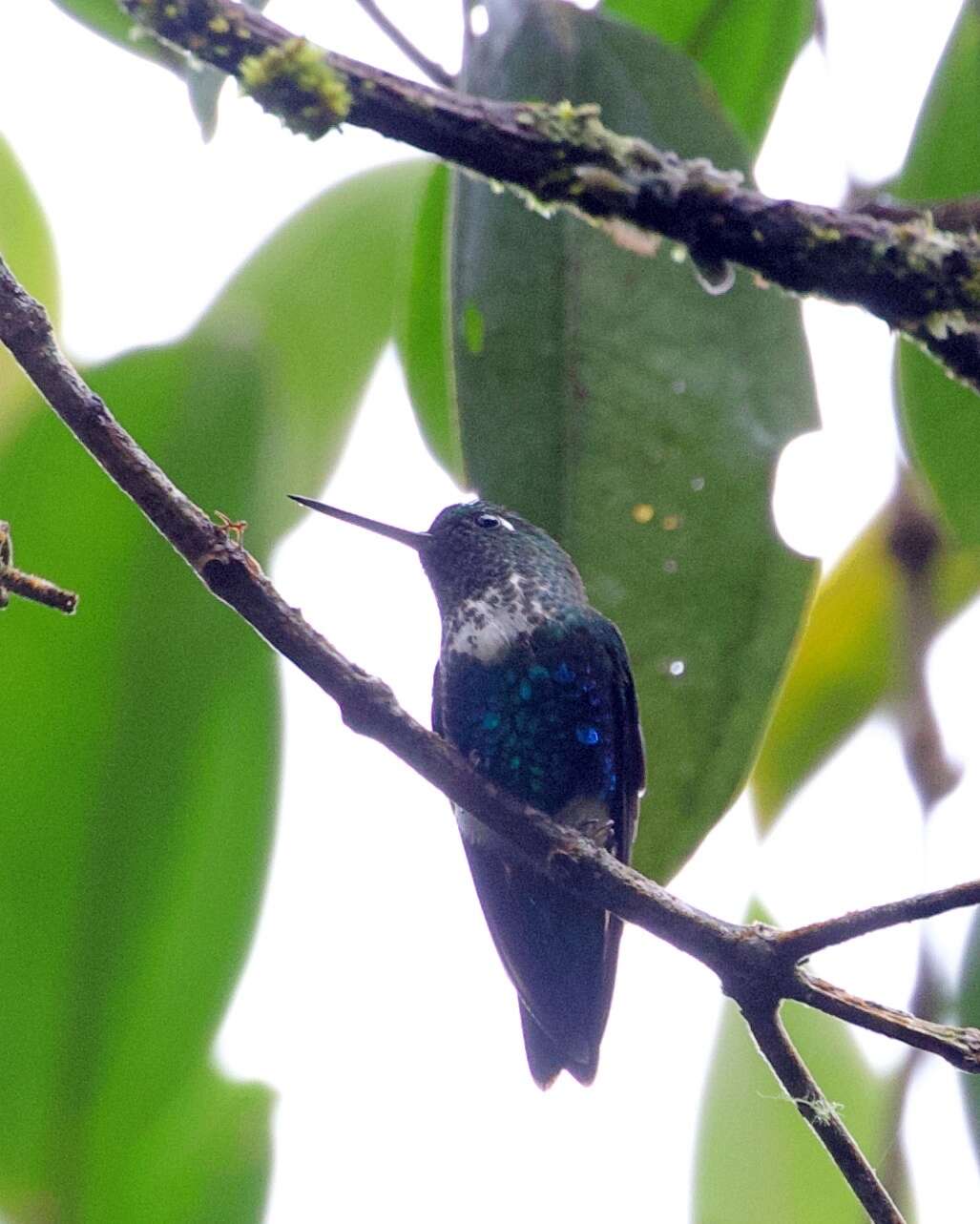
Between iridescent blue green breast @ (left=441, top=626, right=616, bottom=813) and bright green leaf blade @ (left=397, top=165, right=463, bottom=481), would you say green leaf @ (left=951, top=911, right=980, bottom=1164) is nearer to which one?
iridescent blue green breast @ (left=441, top=626, right=616, bottom=813)

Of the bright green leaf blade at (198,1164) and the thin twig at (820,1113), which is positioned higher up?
the thin twig at (820,1113)

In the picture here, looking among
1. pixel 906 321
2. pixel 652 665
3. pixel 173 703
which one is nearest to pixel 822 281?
pixel 906 321

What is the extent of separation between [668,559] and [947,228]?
0.63m

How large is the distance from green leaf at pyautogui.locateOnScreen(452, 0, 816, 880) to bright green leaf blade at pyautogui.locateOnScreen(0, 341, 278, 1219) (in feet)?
1.70

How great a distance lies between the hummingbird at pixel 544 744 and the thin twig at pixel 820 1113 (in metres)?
1.28

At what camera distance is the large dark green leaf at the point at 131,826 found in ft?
6.59

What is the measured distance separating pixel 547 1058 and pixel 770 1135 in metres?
0.44

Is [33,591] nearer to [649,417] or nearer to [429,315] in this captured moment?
[649,417]

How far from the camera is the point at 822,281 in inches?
74.1

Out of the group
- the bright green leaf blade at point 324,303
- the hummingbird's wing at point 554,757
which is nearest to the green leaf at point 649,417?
the bright green leaf blade at point 324,303

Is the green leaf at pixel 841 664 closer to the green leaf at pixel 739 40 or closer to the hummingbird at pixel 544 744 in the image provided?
the hummingbird at pixel 544 744

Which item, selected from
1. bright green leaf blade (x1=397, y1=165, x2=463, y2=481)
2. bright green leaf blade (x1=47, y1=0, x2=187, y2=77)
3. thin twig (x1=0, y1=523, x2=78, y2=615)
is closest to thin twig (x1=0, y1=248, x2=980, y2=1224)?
thin twig (x1=0, y1=523, x2=78, y2=615)

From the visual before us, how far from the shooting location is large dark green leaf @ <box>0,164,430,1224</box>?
2.01 meters

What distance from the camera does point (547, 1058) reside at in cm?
281
